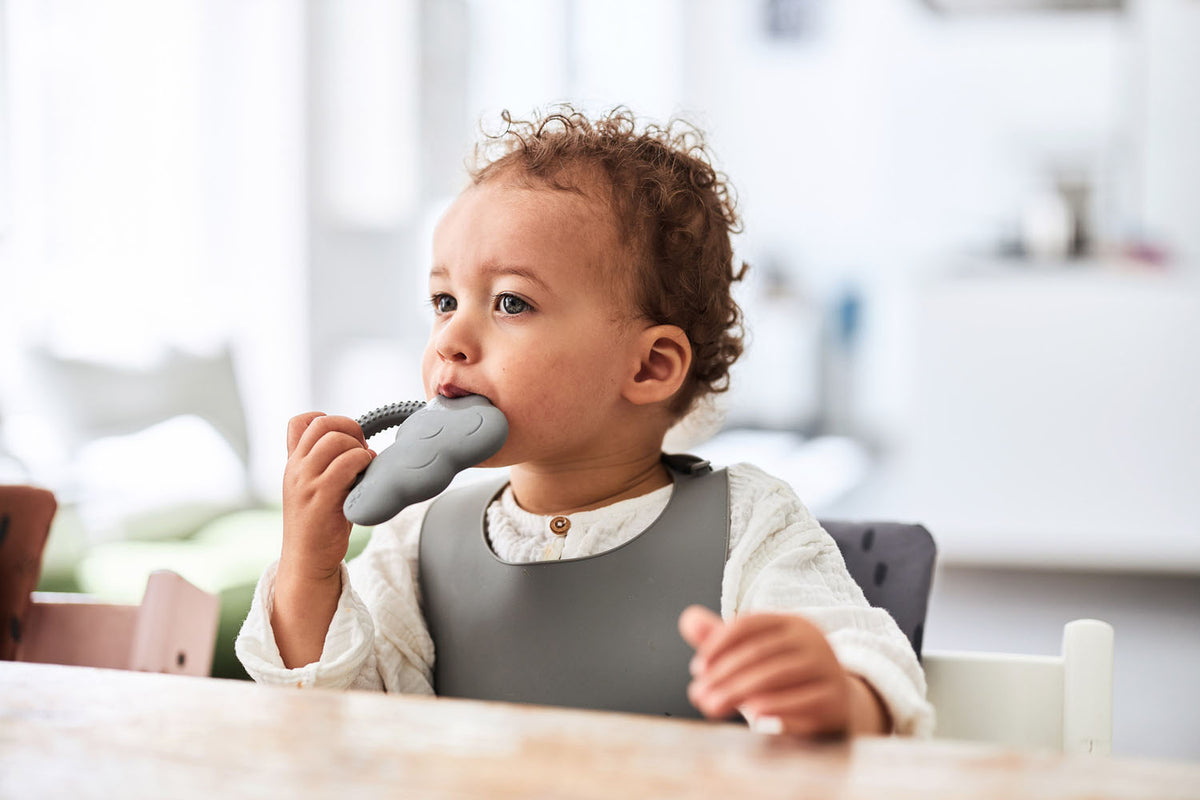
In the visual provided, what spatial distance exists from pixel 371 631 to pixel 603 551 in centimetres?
20

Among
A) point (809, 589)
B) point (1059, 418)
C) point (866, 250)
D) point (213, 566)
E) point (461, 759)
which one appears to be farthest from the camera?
point (866, 250)

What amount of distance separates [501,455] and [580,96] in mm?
4349

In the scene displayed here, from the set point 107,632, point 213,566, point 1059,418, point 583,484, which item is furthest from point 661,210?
point 1059,418

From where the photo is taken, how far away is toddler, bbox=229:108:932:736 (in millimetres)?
860

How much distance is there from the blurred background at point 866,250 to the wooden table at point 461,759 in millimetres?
1931

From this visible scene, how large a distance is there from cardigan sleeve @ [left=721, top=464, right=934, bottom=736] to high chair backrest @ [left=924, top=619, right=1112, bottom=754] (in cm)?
13

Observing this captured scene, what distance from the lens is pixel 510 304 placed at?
92 cm

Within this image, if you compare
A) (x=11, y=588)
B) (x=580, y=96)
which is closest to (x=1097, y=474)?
(x=580, y=96)

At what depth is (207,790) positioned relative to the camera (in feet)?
1.41

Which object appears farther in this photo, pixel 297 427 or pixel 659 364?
pixel 659 364

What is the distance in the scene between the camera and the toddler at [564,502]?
86cm

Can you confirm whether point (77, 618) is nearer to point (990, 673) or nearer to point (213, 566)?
point (990, 673)

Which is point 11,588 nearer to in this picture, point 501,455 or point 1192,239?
point 501,455

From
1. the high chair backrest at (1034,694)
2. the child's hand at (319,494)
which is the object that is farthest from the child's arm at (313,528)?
the high chair backrest at (1034,694)
